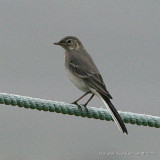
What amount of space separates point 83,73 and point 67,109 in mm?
1612

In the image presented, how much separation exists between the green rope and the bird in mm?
171

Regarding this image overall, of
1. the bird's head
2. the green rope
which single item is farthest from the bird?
the green rope

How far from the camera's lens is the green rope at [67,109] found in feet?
20.7

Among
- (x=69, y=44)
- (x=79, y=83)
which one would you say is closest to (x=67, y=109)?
(x=79, y=83)

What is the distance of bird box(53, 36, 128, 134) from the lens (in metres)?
7.62

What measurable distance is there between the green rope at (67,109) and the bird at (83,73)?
6.7 inches

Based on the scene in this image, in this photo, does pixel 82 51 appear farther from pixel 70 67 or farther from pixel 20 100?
pixel 20 100

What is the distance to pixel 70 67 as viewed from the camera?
846 centimetres

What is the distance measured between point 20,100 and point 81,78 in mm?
1932

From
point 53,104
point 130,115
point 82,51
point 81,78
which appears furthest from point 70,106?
point 82,51

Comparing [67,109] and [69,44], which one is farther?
[69,44]

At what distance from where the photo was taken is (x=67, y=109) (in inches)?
260

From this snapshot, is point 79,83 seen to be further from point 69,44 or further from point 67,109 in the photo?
point 67,109

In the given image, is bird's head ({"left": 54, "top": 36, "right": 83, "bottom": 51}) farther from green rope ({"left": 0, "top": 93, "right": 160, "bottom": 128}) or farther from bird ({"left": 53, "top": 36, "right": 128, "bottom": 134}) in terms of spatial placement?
green rope ({"left": 0, "top": 93, "right": 160, "bottom": 128})
